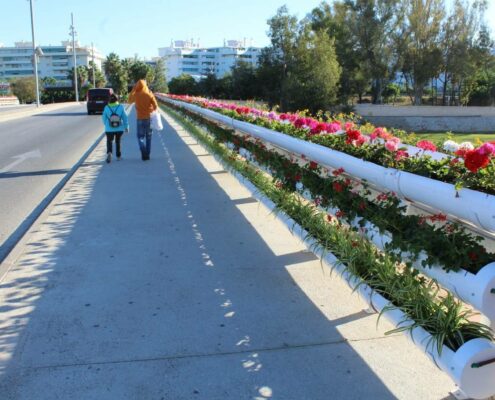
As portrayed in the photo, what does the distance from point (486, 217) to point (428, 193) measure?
511 mm

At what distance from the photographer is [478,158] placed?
8.65 ft

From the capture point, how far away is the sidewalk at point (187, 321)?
2875 millimetres

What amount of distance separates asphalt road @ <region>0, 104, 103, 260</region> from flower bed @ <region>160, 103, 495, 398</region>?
3391 millimetres

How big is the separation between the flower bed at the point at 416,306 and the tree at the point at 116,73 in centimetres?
8985

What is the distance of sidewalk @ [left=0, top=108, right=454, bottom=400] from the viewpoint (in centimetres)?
288

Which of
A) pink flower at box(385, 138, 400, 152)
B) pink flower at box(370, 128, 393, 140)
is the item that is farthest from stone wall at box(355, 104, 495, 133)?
pink flower at box(385, 138, 400, 152)

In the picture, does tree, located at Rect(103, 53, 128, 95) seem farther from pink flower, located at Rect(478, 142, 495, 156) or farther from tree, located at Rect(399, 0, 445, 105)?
pink flower, located at Rect(478, 142, 495, 156)

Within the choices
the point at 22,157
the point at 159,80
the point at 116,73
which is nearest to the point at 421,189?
the point at 22,157

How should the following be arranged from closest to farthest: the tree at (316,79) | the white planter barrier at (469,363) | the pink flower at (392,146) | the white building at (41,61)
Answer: the white planter barrier at (469,363)
the pink flower at (392,146)
the tree at (316,79)
the white building at (41,61)

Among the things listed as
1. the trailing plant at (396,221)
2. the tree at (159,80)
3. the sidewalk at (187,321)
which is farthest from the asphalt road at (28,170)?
the tree at (159,80)

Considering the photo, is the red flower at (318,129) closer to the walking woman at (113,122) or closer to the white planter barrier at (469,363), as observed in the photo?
the white planter barrier at (469,363)

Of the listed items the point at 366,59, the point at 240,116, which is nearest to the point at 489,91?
the point at 366,59

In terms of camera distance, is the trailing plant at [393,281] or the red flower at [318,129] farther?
the red flower at [318,129]

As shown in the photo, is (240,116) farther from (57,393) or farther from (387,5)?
(387,5)
